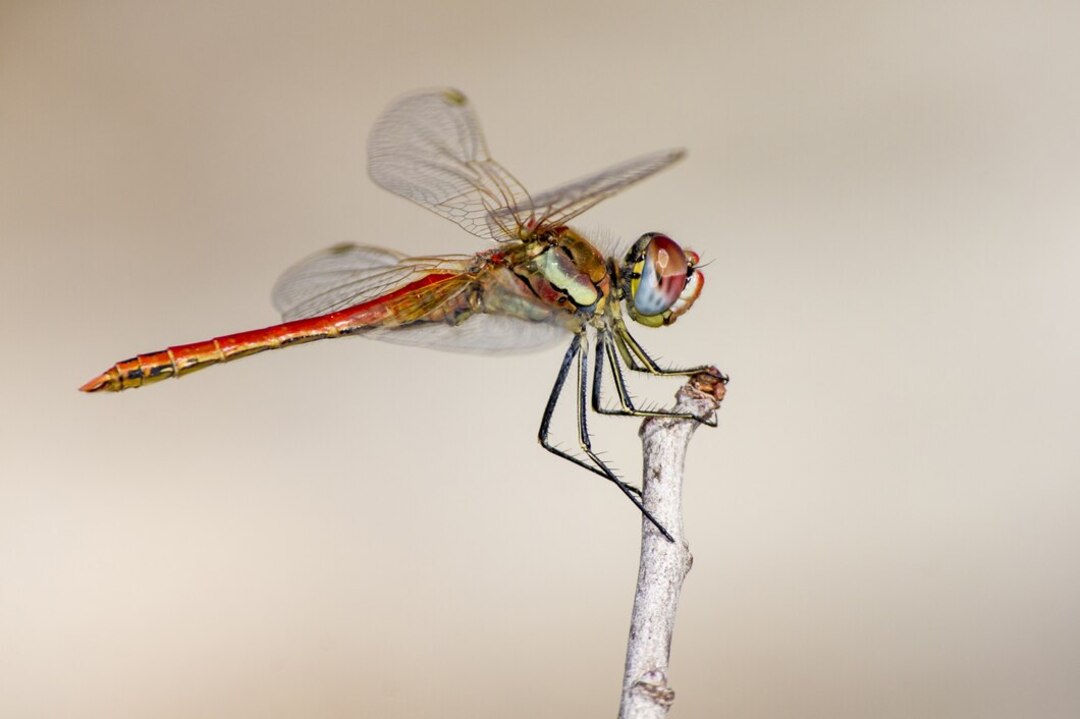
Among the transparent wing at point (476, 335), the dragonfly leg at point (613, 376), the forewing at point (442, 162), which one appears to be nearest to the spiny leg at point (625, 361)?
the dragonfly leg at point (613, 376)

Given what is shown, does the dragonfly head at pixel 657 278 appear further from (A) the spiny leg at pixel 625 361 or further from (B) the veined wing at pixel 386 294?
(B) the veined wing at pixel 386 294

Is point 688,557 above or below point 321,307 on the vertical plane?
below

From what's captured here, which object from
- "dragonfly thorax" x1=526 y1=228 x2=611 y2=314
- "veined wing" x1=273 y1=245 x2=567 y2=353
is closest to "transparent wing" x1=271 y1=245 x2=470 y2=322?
"veined wing" x1=273 y1=245 x2=567 y2=353

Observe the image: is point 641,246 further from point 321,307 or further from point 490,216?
point 321,307

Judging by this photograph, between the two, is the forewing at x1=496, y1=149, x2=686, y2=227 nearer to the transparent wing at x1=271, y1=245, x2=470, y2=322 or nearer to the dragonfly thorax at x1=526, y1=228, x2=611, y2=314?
the dragonfly thorax at x1=526, y1=228, x2=611, y2=314

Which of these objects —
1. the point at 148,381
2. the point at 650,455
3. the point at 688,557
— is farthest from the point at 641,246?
the point at 148,381

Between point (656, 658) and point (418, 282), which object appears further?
point (418, 282)

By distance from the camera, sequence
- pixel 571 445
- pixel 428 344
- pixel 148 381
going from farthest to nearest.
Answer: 1. pixel 571 445
2. pixel 428 344
3. pixel 148 381

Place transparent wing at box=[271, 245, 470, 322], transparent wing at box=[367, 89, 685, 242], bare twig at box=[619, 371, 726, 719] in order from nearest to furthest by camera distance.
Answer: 1. bare twig at box=[619, 371, 726, 719]
2. transparent wing at box=[367, 89, 685, 242]
3. transparent wing at box=[271, 245, 470, 322]
